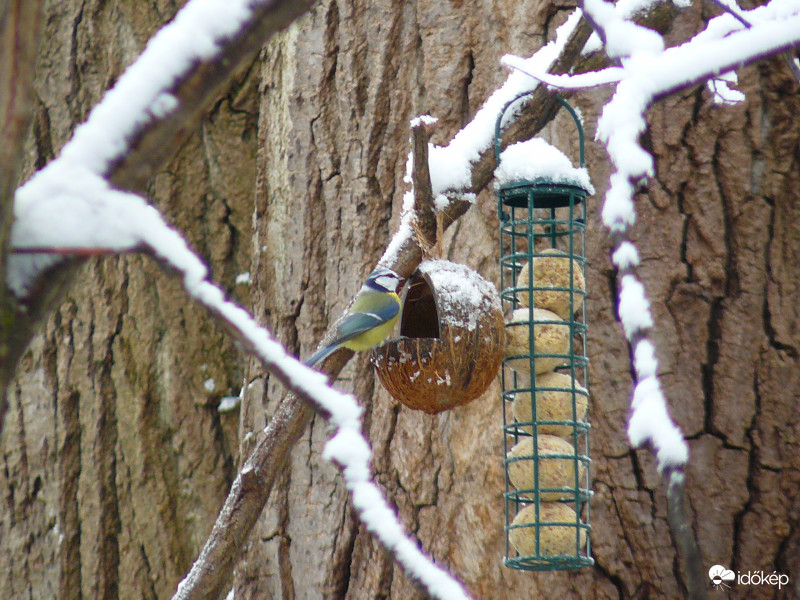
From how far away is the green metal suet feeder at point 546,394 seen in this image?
2568 mm

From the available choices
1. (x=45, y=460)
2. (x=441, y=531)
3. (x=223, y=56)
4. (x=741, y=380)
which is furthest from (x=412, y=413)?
(x=223, y=56)

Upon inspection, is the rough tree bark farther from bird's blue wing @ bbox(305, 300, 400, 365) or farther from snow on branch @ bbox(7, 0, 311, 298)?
snow on branch @ bbox(7, 0, 311, 298)

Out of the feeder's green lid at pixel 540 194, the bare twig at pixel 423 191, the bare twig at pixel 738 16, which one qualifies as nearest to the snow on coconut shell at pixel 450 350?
the bare twig at pixel 423 191

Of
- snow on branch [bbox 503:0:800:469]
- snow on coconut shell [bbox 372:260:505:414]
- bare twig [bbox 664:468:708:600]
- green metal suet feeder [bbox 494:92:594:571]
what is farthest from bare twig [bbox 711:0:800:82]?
bare twig [bbox 664:468:708:600]

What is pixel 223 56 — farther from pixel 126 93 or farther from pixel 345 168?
pixel 345 168

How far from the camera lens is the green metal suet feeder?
8.43 feet

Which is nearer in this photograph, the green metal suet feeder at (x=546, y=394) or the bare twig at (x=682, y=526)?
the bare twig at (x=682, y=526)

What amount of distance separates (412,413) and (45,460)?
1863 millimetres

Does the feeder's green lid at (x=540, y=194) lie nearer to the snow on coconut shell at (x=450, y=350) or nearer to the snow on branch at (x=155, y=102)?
the snow on coconut shell at (x=450, y=350)

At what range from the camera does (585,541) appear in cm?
275

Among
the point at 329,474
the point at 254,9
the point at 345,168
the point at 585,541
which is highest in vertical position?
the point at 345,168

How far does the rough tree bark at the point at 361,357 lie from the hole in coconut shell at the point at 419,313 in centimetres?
20

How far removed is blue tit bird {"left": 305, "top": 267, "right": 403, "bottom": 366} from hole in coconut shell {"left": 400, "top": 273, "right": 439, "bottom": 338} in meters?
0.14

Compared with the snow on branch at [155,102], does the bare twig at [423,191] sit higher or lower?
higher
